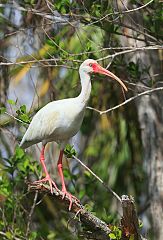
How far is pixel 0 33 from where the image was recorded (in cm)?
855

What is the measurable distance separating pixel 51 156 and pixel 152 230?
1396 millimetres

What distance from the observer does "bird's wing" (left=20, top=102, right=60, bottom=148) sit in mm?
6676

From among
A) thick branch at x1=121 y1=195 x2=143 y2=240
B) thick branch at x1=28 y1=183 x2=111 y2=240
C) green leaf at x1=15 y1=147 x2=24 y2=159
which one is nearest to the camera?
thick branch at x1=121 y1=195 x2=143 y2=240

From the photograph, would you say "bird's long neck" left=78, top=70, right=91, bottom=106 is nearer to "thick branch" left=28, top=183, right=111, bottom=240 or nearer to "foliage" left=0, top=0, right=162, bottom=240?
"foliage" left=0, top=0, right=162, bottom=240

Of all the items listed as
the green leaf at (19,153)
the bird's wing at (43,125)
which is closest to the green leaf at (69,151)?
the bird's wing at (43,125)

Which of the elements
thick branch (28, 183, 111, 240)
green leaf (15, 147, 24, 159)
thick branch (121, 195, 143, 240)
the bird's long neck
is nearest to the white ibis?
the bird's long neck

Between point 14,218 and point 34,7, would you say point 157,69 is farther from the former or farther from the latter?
point 14,218

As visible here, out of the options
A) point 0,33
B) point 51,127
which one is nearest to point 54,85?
point 0,33

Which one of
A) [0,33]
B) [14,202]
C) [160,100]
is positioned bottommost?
[14,202]

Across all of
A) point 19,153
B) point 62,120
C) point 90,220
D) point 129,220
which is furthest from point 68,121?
point 19,153

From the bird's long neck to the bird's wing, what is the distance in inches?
8.2

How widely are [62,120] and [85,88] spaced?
1.07 feet

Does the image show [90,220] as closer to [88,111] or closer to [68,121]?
[68,121]

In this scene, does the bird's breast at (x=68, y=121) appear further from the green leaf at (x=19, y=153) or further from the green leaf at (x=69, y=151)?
the green leaf at (x=19, y=153)
